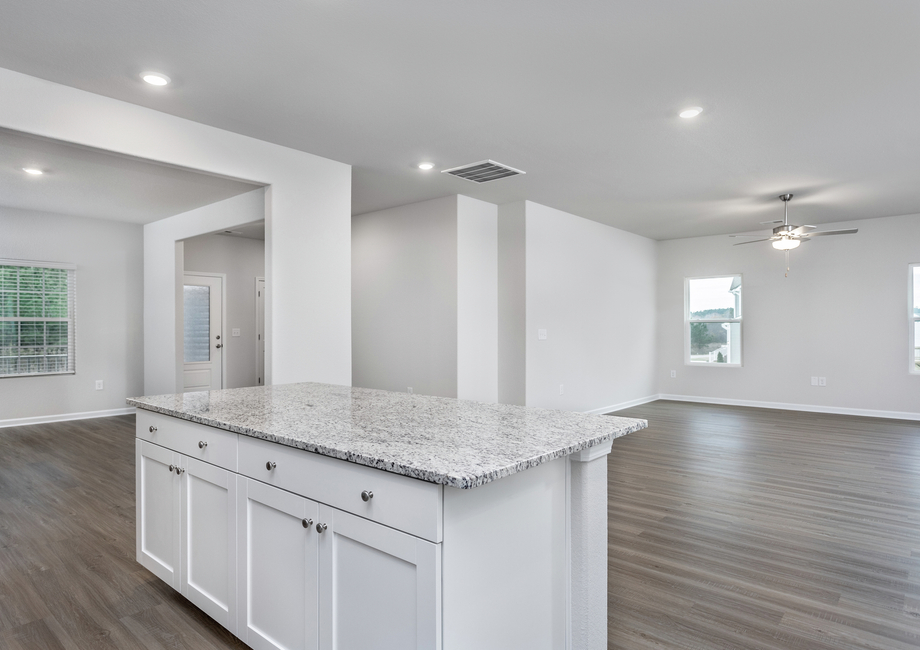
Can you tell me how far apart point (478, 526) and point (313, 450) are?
524mm

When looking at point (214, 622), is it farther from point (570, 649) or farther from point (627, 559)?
point (627, 559)

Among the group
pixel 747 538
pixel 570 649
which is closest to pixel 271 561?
pixel 570 649

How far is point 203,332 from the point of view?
782 cm

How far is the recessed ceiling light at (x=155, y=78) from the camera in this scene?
2.98m

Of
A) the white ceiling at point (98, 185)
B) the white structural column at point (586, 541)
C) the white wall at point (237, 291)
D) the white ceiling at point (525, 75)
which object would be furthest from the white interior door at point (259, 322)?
the white structural column at point (586, 541)

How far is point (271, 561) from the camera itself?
5.75ft

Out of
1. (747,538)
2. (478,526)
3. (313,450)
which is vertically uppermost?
(313,450)

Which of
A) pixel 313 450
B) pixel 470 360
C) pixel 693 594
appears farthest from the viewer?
pixel 470 360

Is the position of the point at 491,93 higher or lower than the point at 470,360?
higher

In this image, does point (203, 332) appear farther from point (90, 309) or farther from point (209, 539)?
point (209, 539)

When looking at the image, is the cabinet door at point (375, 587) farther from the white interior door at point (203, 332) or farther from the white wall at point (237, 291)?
the white wall at point (237, 291)

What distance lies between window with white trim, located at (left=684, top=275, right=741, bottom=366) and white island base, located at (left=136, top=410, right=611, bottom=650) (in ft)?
24.4

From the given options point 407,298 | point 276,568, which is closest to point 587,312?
point 407,298

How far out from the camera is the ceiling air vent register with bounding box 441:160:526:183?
4.69 m
